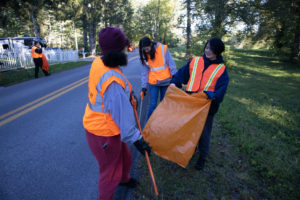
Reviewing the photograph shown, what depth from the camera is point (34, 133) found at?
3.69 meters

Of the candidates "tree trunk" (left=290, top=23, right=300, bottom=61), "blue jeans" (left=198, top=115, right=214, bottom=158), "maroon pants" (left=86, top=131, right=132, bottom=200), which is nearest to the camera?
"maroon pants" (left=86, top=131, right=132, bottom=200)

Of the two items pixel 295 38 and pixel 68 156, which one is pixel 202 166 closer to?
pixel 68 156

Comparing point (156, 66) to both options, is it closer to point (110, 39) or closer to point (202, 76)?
point (202, 76)

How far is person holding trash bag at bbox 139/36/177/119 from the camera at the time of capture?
3384 mm

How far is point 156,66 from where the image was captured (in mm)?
3523

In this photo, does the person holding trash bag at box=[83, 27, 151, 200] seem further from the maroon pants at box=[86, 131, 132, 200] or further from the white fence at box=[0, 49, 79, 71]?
the white fence at box=[0, 49, 79, 71]

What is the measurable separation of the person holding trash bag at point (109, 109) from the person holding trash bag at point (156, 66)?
6.12 ft

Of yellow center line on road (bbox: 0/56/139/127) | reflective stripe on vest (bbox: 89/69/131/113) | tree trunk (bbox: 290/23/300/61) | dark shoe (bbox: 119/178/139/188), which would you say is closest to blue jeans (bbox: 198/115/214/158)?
dark shoe (bbox: 119/178/139/188)

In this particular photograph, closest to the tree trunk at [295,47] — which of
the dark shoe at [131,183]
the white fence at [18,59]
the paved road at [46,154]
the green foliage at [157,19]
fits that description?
the paved road at [46,154]

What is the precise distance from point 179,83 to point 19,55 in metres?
13.1

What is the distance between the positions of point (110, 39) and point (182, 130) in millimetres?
1409

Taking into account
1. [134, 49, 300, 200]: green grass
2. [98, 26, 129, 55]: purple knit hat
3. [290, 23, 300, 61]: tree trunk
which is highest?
[290, 23, 300, 61]: tree trunk

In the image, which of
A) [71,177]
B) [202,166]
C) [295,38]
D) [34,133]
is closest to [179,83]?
[202,166]

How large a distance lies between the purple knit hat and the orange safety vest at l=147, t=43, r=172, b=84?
2.02 meters
